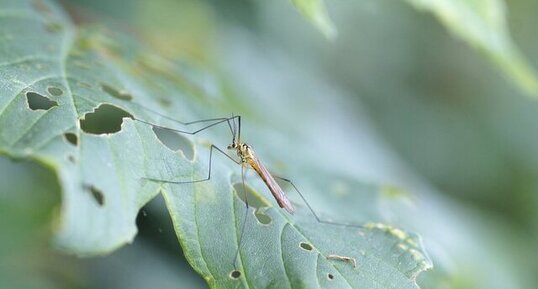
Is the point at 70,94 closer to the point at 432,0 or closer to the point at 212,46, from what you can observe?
the point at 432,0

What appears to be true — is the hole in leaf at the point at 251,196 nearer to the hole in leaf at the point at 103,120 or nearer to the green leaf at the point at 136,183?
the green leaf at the point at 136,183

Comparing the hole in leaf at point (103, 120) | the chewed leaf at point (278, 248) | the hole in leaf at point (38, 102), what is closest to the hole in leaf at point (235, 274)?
the chewed leaf at point (278, 248)

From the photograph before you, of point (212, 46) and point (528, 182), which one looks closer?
point (212, 46)

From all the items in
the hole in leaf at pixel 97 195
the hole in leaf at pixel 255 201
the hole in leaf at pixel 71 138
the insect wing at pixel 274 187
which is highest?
the insect wing at pixel 274 187

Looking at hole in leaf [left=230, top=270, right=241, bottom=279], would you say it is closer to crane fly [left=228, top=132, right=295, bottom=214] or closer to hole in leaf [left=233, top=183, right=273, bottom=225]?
hole in leaf [left=233, top=183, right=273, bottom=225]

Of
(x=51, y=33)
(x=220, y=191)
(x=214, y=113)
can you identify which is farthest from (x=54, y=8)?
(x=220, y=191)

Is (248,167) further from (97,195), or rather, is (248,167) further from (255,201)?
(97,195)

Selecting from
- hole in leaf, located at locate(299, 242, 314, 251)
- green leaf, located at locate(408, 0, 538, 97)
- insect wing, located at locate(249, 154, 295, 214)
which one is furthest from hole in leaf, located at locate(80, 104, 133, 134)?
green leaf, located at locate(408, 0, 538, 97)
